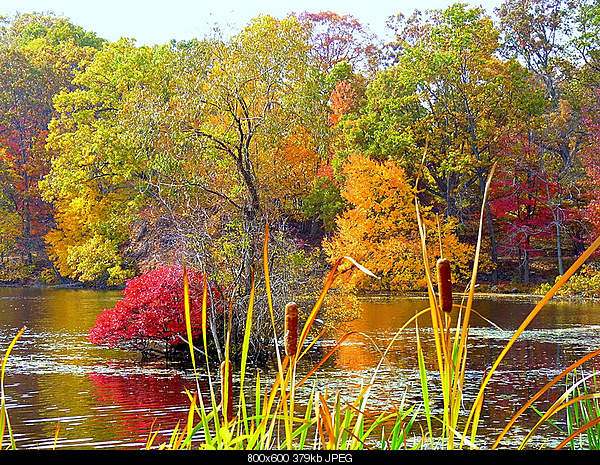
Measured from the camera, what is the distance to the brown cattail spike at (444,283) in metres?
1.06

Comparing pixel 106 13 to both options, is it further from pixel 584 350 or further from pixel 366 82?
pixel 366 82

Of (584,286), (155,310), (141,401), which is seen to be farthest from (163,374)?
(584,286)

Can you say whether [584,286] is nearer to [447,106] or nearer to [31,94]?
[447,106]

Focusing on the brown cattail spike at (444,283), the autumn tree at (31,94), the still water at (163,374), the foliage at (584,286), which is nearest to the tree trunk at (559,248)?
the foliage at (584,286)

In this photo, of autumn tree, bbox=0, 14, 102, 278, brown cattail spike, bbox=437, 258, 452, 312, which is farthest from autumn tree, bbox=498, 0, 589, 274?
brown cattail spike, bbox=437, 258, 452, 312

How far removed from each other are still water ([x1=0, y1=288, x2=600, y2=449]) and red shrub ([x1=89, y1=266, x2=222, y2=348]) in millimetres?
272

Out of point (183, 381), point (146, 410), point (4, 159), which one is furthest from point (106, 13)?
point (4, 159)

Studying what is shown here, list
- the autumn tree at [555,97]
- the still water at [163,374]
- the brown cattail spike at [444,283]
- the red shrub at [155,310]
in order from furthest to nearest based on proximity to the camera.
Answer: the autumn tree at [555,97] < the red shrub at [155,310] < the still water at [163,374] < the brown cattail spike at [444,283]

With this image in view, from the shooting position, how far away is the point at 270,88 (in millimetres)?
7859

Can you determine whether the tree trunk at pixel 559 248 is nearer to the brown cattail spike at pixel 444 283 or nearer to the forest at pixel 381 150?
the forest at pixel 381 150

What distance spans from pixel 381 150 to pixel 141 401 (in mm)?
11673

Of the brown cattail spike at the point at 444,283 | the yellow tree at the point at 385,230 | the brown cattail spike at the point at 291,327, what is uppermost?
the yellow tree at the point at 385,230

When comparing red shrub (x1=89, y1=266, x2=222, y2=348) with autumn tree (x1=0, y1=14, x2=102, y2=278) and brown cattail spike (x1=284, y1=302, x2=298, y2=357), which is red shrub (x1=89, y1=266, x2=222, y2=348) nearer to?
autumn tree (x1=0, y1=14, x2=102, y2=278)

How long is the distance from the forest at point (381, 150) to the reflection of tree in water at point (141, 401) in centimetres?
462
